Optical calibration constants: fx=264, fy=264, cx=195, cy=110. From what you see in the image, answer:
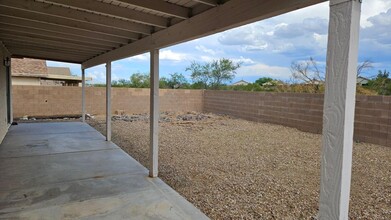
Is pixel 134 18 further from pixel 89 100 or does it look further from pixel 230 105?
pixel 89 100

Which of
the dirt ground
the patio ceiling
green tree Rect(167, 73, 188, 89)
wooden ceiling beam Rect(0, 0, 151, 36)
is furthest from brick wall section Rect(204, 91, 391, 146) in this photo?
green tree Rect(167, 73, 188, 89)

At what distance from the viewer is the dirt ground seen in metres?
3.06

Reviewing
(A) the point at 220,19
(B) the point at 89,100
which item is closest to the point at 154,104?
(A) the point at 220,19

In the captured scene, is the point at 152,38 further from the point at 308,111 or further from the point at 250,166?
→ the point at 308,111

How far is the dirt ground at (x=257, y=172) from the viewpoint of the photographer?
3059 millimetres

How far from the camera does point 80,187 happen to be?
340 cm

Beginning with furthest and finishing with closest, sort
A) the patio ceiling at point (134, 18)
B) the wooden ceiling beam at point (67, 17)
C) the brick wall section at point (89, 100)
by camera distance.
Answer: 1. the brick wall section at point (89, 100)
2. the wooden ceiling beam at point (67, 17)
3. the patio ceiling at point (134, 18)

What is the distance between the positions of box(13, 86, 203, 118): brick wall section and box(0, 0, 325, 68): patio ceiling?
6.51 meters

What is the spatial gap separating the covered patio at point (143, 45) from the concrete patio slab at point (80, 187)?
0.02 m

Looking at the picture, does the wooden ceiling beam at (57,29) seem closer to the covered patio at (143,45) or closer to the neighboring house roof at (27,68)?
the covered patio at (143,45)

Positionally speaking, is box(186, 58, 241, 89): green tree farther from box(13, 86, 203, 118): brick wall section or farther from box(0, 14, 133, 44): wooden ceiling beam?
box(0, 14, 133, 44): wooden ceiling beam

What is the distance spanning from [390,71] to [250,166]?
7107mm

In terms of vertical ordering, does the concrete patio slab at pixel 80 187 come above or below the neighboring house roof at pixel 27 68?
below

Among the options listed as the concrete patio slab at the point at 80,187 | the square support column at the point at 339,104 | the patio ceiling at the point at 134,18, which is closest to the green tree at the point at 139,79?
the concrete patio slab at the point at 80,187
